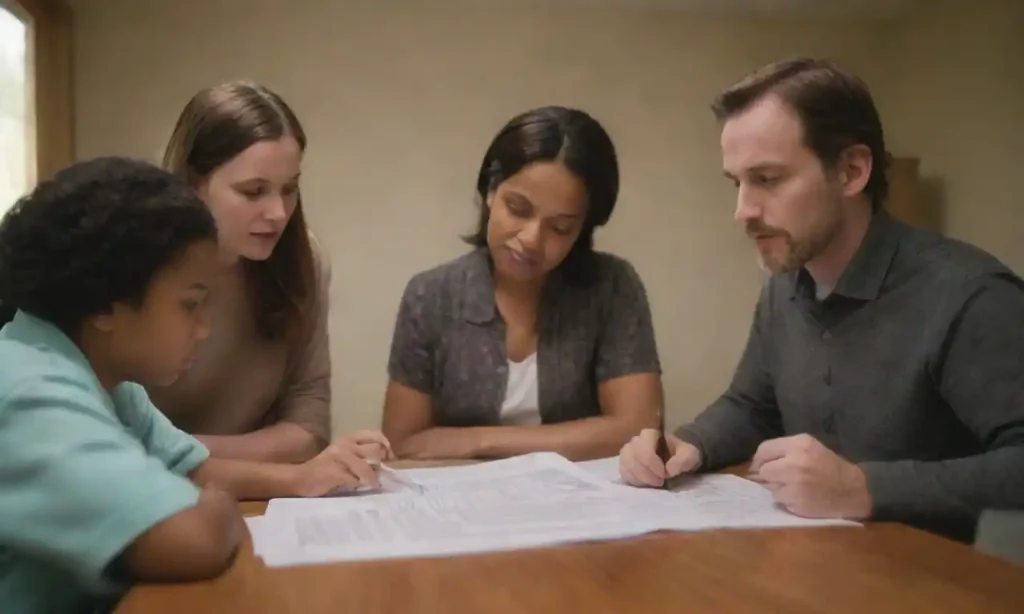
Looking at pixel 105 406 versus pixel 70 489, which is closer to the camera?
pixel 70 489

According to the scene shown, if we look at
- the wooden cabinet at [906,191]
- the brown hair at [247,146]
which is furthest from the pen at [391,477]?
the wooden cabinet at [906,191]

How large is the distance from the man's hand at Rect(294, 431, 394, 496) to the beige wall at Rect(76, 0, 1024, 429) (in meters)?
1.91

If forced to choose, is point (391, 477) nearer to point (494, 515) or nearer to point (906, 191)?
point (494, 515)

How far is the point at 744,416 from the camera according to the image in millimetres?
1390

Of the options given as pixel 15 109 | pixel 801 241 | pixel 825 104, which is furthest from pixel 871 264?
pixel 15 109

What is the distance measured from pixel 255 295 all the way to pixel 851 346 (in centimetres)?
96

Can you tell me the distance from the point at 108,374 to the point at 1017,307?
107 cm

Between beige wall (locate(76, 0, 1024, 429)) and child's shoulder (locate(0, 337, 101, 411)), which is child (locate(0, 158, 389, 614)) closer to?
child's shoulder (locate(0, 337, 101, 411))

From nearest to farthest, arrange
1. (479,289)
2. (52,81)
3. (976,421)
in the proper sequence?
(976,421) → (479,289) → (52,81)

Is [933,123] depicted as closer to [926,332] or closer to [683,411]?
[683,411]

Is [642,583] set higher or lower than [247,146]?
lower

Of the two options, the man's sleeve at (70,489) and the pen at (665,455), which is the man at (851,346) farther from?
Answer: the man's sleeve at (70,489)

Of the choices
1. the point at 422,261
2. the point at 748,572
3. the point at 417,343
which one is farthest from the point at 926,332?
the point at 422,261

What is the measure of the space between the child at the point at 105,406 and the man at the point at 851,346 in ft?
1.80
